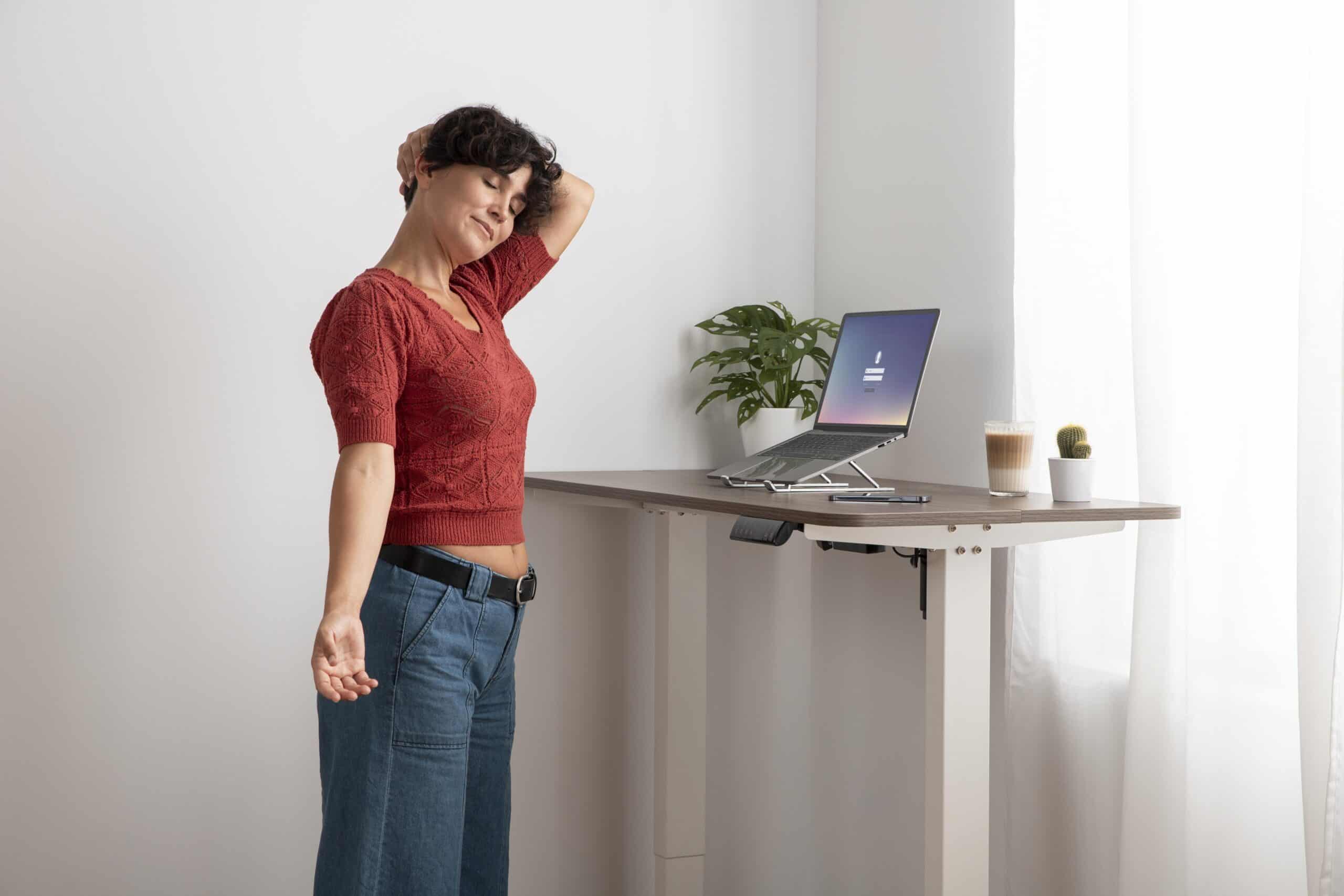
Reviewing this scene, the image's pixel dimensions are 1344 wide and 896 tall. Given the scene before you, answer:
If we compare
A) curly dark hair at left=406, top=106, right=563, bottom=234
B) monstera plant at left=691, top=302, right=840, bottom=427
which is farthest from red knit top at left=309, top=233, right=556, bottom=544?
monstera plant at left=691, top=302, right=840, bottom=427

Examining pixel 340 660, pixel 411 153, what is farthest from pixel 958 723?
pixel 411 153

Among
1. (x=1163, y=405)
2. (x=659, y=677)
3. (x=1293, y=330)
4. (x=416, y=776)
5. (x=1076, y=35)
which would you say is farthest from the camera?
(x=659, y=677)

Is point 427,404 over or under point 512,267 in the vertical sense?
under

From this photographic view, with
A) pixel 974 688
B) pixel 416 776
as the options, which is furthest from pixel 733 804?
pixel 416 776

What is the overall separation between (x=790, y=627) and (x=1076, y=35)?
1314 mm

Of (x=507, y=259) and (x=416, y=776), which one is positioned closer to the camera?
(x=416, y=776)

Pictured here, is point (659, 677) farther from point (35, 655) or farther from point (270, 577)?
point (35, 655)

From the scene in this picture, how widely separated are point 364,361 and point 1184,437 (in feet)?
3.74

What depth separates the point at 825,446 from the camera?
1859 mm

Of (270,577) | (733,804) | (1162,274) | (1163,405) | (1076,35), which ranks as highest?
(1076,35)

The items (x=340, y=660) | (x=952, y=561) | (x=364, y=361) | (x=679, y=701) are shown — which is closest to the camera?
(x=340, y=660)

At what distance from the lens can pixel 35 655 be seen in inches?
76.0

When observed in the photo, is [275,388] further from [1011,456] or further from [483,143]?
[1011,456]

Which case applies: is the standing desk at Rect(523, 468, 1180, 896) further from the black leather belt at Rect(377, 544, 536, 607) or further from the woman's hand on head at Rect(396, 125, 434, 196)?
the woman's hand on head at Rect(396, 125, 434, 196)
